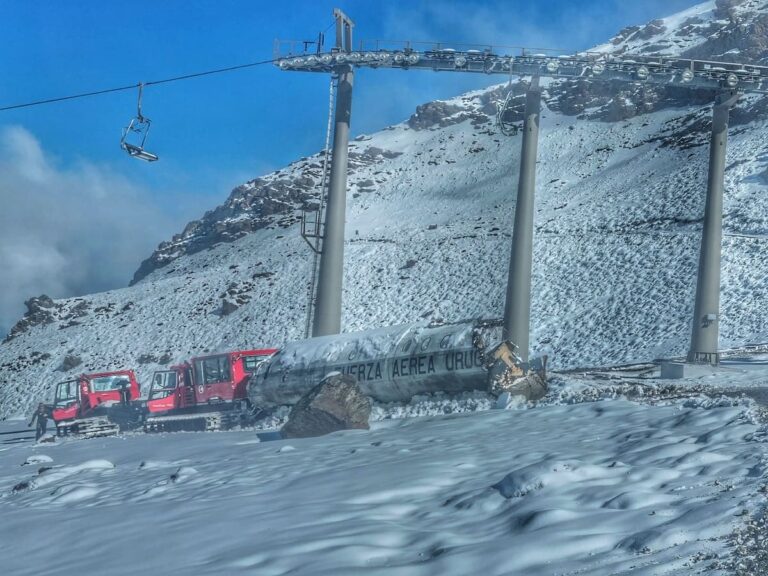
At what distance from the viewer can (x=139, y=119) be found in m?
22.3

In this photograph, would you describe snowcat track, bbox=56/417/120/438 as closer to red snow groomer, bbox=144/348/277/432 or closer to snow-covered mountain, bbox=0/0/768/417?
red snow groomer, bbox=144/348/277/432

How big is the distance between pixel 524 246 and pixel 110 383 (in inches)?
718

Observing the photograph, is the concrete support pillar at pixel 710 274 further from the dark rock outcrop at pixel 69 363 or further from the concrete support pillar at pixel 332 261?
the dark rock outcrop at pixel 69 363

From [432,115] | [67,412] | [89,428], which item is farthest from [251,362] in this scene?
[432,115]

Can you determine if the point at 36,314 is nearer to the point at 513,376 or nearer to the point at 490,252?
the point at 490,252

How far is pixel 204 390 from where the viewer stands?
95.2 ft

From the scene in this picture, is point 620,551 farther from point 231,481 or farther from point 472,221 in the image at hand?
point 472,221

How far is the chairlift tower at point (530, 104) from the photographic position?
2575 cm

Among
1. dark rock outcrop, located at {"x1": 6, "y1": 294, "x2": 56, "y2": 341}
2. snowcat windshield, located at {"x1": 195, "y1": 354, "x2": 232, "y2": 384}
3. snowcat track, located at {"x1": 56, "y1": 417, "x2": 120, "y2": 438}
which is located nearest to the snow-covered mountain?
dark rock outcrop, located at {"x1": 6, "y1": 294, "x2": 56, "y2": 341}

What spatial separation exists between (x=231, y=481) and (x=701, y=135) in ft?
217

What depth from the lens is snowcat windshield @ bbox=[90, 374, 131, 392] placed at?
32.3m

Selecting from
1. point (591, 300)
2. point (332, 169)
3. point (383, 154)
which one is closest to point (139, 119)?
point (332, 169)

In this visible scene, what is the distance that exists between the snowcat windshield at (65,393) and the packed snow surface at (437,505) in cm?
1899

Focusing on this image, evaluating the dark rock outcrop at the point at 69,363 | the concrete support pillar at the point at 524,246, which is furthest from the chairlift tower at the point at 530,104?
the dark rock outcrop at the point at 69,363
